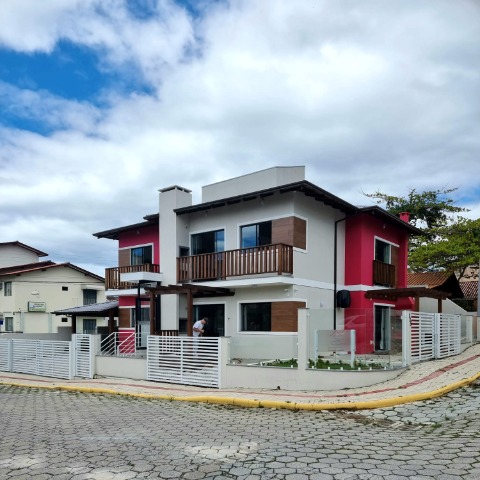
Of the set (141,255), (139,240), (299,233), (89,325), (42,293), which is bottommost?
(89,325)

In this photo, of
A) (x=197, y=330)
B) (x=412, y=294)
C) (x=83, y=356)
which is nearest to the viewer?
(x=197, y=330)

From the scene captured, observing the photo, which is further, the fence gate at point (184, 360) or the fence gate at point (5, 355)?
the fence gate at point (5, 355)

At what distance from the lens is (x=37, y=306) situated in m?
36.5

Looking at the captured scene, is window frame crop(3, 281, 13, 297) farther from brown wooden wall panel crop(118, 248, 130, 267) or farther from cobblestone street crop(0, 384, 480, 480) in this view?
cobblestone street crop(0, 384, 480, 480)

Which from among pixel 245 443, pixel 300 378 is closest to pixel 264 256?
pixel 300 378

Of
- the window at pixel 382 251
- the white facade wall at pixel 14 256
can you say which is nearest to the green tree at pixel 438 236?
the window at pixel 382 251

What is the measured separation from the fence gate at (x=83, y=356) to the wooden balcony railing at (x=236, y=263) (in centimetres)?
438

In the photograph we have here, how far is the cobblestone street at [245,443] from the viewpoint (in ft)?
18.1

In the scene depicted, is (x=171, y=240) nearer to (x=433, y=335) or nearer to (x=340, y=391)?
(x=433, y=335)

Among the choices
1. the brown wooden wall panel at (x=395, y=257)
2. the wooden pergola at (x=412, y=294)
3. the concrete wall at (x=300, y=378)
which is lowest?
the concrete wall at (x=300, y=378)

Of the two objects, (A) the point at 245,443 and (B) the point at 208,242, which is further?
(B) the point at 208,242

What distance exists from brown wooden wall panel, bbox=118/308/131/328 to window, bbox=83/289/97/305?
17622 mm

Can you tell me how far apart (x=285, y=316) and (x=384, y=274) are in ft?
18.6

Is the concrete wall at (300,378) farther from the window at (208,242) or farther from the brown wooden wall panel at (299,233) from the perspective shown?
the window at (208,242)
